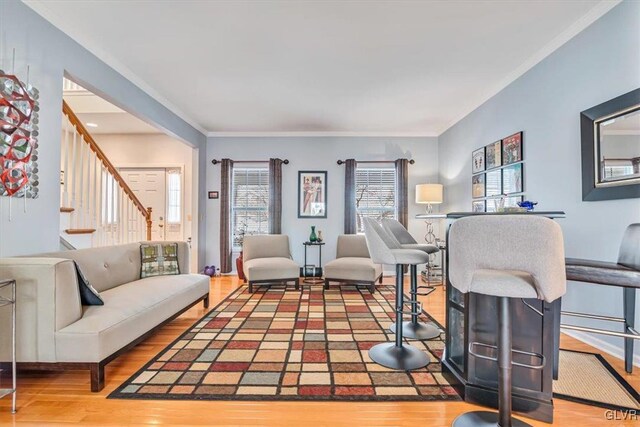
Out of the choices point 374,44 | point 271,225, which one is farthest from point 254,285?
point 374,44

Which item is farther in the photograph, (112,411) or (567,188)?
(567,188)

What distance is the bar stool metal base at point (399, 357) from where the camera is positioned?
84.4 inches

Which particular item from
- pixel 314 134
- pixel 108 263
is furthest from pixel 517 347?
pixel 314 134

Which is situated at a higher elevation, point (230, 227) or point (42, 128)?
point (42, 128)

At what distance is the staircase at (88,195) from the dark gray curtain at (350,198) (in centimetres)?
334

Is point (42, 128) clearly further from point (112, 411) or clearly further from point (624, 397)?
point (624, 397)

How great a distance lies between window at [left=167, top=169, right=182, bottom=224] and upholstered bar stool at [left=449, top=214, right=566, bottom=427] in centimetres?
572

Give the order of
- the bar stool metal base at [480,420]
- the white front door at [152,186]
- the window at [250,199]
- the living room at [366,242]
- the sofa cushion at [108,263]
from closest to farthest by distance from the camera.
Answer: the bar stool metal base at [480,420] → the living room at [366,242] → the sofa cushion at [108,263] → the window at [250,199] → the white front door at [152,186]

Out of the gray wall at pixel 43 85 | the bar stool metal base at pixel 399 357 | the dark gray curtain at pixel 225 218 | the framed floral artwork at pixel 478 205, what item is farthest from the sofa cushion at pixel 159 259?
the framed floral artwork at pixel 478 205

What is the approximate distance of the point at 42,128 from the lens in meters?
2.31

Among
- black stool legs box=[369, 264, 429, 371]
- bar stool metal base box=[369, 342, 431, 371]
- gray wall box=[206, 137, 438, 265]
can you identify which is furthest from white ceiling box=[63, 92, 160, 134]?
bar stool metal base box=[369, 342, 431, 371]

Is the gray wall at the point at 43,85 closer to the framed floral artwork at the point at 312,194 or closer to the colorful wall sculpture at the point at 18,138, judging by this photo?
the colorful wall sculpture at the point at 18,138

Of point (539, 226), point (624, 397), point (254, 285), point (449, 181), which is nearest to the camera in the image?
point (539, 226)

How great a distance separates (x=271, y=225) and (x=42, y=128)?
3.56 m
